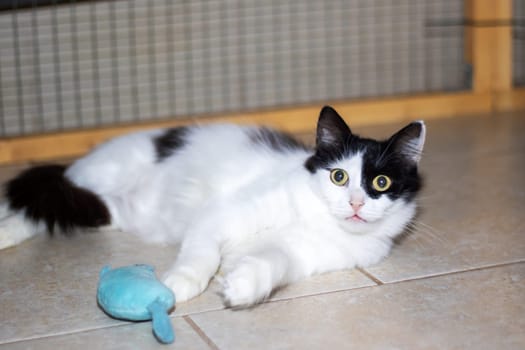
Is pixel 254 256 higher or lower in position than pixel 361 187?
lower

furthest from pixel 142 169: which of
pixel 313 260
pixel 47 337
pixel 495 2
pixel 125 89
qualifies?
pixel 495 2

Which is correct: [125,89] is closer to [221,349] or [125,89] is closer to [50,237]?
[50,237]

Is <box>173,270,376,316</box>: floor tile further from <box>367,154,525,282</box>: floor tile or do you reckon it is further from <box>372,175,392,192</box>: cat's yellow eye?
<box>372,175,392,192</box>: cat's yellow eye

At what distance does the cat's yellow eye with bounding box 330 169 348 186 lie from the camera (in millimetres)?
1773

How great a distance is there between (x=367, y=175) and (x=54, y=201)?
2.82 ft

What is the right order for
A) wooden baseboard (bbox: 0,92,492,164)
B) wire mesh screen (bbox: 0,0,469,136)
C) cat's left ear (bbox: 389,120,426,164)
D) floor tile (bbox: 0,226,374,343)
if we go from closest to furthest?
floor tile (bbox: 0,226,374,343) < cat's left ear (bbox: 389,120,426,164) < wooden baseboard (bbox: 0,92,492,164) < wire mesh screen (bbox: 0,0,469,136)

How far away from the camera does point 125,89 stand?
385cm

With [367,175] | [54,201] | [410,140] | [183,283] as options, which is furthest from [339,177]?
[54,201]

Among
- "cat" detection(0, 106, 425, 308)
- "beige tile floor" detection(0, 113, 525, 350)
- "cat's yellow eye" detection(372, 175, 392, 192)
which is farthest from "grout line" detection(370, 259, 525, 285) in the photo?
"cat's yellow eye" detection(372, 175, 392, 192)

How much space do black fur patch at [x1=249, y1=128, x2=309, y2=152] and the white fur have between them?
27 millimetres

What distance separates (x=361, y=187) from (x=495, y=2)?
2.29 meters

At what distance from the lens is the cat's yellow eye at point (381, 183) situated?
1.76m

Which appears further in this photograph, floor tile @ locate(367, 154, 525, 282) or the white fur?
floor tile @ locate(367, 154, 525, 282)

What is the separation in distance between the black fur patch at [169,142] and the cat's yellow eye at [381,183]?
72cm
